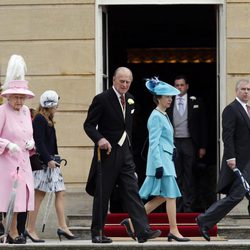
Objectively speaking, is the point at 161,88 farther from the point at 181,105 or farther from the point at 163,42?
the point at 163,42

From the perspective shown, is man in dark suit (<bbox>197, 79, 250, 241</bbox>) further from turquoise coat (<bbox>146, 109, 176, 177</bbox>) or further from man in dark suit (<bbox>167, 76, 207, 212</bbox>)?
man in dark suit (<bbox>167, 76, 207, 212</bbox>)

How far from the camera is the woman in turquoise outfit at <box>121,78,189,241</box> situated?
45.2ft

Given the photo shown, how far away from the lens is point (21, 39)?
16.8 metres

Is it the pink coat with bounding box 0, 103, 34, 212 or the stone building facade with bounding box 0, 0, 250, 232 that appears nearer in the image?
the pink coat with bounding box 0, 103, 34, 212

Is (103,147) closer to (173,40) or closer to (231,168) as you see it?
(231,168)

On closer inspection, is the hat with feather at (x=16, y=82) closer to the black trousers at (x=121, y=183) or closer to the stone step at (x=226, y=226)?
the black trousers at (x=121, y=183)

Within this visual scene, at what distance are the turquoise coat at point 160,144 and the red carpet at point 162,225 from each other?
1812 millimetres

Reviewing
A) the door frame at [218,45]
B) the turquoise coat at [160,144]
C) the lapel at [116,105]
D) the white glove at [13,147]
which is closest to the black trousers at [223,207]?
the turquoise coat at [160,144]

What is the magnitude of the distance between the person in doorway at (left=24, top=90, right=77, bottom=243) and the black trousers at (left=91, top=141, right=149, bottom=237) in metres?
1.57

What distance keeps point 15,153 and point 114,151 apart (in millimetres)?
1145

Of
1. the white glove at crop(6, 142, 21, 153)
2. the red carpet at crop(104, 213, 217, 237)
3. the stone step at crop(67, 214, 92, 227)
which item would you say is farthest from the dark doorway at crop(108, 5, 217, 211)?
the white glove at crop(6, 142, 21, 153)

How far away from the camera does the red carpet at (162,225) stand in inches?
611

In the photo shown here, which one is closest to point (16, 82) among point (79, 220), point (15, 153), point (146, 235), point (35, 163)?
point (15, 153)

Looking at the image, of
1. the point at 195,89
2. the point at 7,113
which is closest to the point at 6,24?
the point at 7,113
